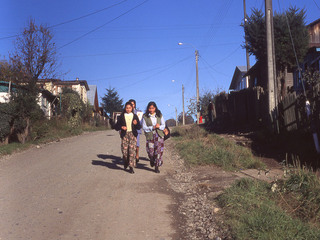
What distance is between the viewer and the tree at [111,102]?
76.6 m

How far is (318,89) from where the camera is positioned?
966 centimetres

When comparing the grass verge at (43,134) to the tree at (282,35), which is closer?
the grass verge at (43,134)

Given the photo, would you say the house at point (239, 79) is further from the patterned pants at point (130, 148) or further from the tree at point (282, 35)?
the patterned pants at point (130, 148)

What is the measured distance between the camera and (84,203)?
6.10 meters

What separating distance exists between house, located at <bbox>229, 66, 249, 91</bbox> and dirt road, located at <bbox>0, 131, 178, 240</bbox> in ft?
129

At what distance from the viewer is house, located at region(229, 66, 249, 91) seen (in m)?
47.4

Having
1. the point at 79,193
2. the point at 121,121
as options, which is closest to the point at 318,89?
the point at 121,121

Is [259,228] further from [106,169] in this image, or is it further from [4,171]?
[4,171]

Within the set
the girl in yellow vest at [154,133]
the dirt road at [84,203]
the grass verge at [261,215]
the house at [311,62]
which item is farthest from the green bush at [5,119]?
the house at [311,62]

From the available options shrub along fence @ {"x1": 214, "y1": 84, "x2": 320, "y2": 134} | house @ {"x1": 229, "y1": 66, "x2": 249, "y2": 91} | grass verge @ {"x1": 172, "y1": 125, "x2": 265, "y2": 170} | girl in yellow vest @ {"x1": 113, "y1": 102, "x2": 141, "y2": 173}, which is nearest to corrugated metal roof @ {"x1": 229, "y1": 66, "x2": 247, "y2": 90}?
house @ {"x1": 229, "y1": 66, "x2": 249, "y2": 91}

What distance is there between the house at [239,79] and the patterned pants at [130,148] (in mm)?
38987

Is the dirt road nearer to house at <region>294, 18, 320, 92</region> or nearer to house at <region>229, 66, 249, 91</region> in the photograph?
house at <region>294, 18, 320, 92</region>

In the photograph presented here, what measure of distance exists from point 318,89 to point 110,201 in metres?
6.50

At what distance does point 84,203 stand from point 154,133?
3766 mm
